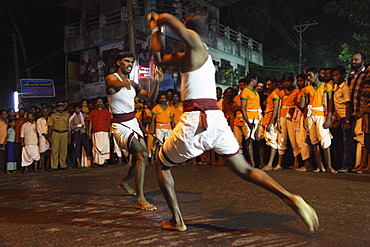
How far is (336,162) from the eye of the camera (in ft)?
28.8

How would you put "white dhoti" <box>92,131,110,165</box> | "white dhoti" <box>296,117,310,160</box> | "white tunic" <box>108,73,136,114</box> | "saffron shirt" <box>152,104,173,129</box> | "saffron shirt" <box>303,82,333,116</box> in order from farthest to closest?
"white dhoti" <box>92,131,110,165</box> < "saffron shirt" <box>152,104,173,129</box> < "white dhoti" <box>296,117,310,160</box> < "saffron shirt" <box>303,82,333,116</box> < "white tunic" <box>108,73,136,114</box>

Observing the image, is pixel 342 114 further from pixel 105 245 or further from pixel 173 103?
pixel 105 245

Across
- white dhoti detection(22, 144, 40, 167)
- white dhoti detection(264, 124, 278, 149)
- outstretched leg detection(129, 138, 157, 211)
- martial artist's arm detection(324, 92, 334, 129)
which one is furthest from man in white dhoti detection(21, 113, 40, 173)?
martial artist's arm detection(324, 92, 334, 129)

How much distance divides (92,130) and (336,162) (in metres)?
7.68

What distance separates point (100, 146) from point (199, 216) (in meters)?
8.59

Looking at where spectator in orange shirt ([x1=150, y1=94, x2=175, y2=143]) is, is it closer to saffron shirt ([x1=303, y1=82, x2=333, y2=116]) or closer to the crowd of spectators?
the crowd of spectators

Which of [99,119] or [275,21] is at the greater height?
[275,21]

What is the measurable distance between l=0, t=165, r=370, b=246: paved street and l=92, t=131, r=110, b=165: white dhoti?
17.1ft

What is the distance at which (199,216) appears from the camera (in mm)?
4305

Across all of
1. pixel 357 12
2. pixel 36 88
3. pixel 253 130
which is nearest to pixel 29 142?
pixel 253 130

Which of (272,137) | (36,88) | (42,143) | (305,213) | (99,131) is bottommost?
(305,213)

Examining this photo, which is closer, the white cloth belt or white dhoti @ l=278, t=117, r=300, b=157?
the white cloth belt

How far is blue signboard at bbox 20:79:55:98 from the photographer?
25.3 m

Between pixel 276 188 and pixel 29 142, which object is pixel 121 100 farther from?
pixel 29 142
